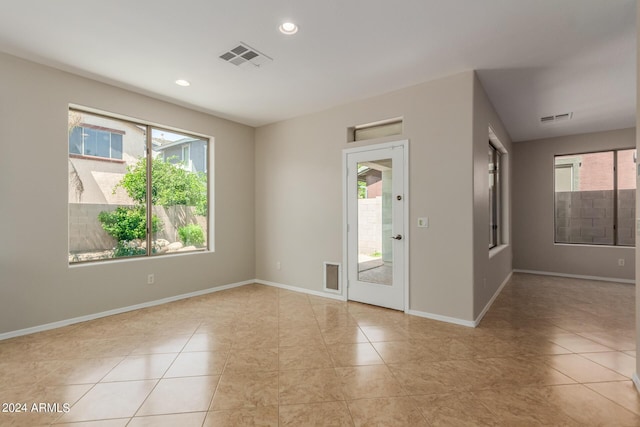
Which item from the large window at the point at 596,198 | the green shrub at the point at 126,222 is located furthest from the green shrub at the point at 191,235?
the large window at the point at 596,198

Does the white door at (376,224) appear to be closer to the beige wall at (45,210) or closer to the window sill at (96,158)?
the beige wall at (45,210)

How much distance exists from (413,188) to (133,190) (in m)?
3.85

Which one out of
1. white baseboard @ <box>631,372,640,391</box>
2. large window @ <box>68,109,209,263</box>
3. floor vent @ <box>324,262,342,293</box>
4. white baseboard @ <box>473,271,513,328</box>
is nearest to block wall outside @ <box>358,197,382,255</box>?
floor vent @ <box>324,262,342,293</box>

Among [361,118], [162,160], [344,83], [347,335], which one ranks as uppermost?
[344,83]

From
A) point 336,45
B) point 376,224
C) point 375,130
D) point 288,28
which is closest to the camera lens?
point 288,28

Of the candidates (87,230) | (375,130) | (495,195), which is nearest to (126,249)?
(87,230)

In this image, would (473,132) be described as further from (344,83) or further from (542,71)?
(344,83)

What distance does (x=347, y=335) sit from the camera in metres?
3.21

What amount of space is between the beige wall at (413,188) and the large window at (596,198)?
329 centimetres

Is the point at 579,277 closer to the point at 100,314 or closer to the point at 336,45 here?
the point at 336,45

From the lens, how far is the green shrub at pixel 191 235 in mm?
4832

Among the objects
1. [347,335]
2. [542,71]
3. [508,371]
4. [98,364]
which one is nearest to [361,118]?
[542,71]

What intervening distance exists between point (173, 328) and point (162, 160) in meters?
2.52

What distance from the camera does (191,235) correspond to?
4926mm
